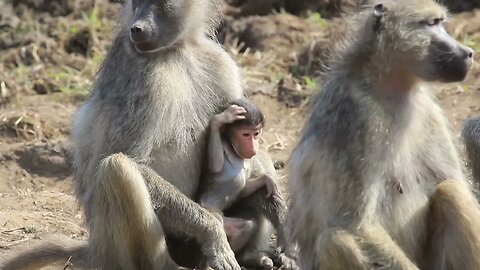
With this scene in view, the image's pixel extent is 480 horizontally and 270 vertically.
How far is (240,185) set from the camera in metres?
6.30

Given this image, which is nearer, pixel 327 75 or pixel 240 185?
pixel 327 75

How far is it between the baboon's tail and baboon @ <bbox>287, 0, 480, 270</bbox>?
1423mm

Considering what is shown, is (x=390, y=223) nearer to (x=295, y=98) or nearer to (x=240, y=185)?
(x=240, y=185)

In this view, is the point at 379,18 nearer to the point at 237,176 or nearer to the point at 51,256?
the point at 237,176

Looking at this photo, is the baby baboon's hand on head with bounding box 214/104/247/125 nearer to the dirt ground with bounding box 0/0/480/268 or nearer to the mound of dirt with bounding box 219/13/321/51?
the dirt ground with bounding box 0/0/480/268

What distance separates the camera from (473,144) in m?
6.64

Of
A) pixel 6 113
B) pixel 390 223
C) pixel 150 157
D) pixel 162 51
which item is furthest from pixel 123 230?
pixel 6 113

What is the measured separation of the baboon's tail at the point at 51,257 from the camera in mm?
6375

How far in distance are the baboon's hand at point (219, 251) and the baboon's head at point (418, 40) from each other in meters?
1.28

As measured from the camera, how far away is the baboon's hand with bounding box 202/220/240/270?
5.92 m

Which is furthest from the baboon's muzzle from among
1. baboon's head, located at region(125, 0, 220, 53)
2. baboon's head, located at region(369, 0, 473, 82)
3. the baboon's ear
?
baboon's head, located at region(125, 0, 220, 53)

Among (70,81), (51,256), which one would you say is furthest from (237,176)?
(70,81)

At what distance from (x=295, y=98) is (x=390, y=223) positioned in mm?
4034

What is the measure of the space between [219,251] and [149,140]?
667mm
